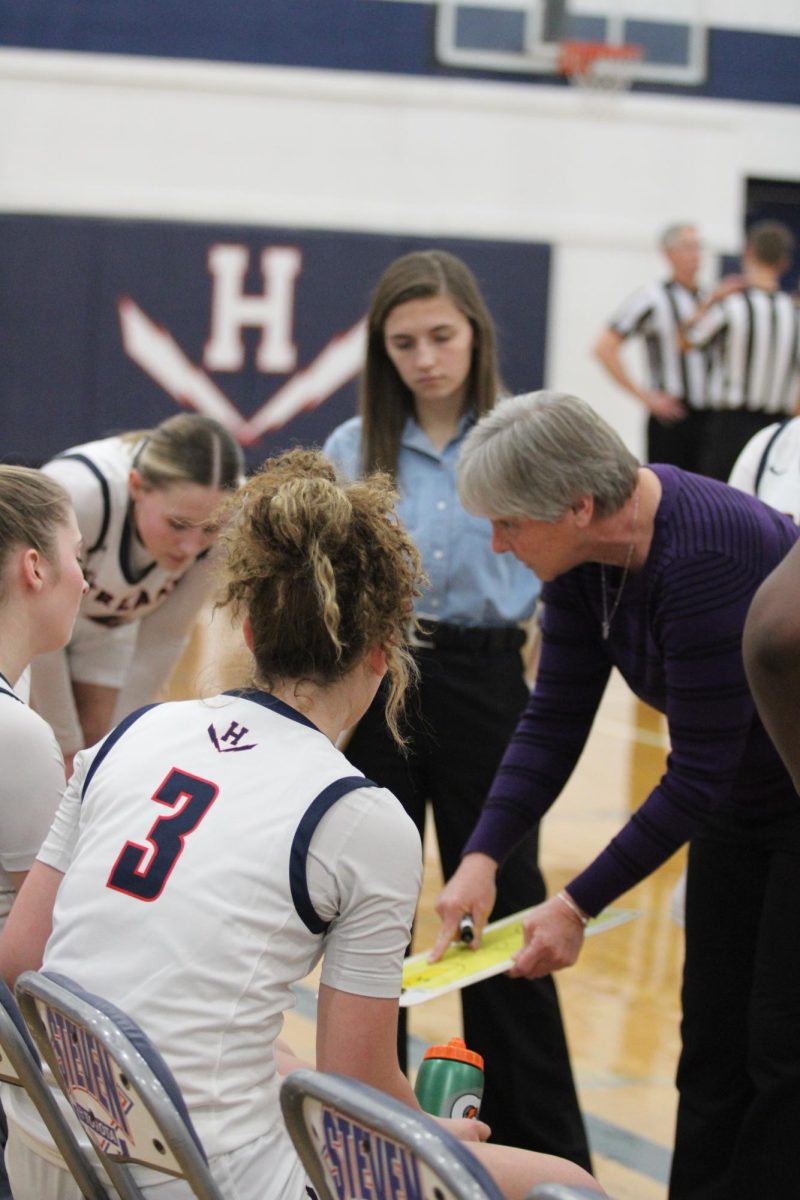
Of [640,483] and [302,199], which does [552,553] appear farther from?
[302,199]

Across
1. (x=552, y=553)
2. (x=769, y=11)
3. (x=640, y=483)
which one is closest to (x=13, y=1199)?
(x=552, y=553)

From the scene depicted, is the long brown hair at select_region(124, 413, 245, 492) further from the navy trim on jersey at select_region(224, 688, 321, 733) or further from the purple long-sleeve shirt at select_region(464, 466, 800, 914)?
the navy trim on jersey at select_region(224, 688, 321, 733)

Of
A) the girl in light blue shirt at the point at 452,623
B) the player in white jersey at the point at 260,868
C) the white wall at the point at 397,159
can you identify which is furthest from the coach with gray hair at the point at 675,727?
the white wall at the point at 397,159

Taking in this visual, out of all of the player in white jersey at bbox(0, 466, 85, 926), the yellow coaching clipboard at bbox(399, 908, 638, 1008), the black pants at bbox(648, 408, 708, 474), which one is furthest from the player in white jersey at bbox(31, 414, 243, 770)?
the black pants at bbox(648, 408, 708, 474)

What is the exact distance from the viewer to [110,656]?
11.3 feet

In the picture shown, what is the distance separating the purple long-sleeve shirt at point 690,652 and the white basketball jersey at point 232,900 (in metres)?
0.67

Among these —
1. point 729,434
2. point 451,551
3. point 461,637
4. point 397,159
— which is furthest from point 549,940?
point 397,159

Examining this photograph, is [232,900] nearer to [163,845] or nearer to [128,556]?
[163,845]

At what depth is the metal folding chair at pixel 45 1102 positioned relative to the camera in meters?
1.62

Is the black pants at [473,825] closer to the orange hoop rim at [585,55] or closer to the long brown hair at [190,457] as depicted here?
the long brown hair at [190,457]

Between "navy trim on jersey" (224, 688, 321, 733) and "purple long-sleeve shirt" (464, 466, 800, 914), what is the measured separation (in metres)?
0.69

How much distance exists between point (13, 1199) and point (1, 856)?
416mm

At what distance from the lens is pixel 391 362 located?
3018mm

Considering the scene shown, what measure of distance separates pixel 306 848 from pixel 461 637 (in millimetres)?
1348
